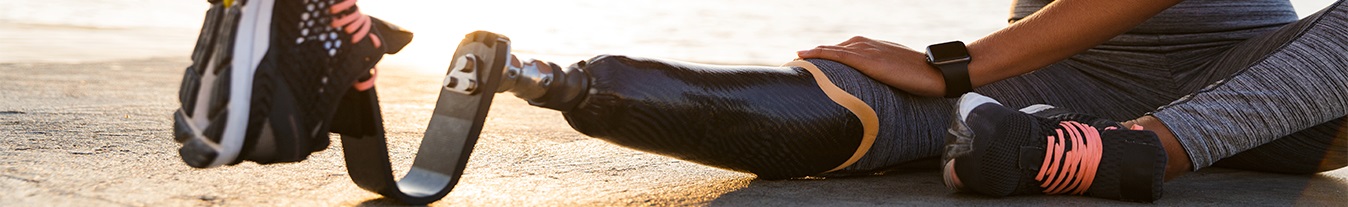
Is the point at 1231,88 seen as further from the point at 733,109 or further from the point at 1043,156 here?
the point at 733,109

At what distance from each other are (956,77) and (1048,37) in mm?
122

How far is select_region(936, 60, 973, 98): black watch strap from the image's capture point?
159 centimetres

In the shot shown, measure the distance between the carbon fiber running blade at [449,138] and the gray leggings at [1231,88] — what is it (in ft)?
2.49

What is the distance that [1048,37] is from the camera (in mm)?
1607

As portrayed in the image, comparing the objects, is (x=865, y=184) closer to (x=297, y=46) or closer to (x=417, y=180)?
(x=417, y=180)

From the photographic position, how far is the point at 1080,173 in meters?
1.48

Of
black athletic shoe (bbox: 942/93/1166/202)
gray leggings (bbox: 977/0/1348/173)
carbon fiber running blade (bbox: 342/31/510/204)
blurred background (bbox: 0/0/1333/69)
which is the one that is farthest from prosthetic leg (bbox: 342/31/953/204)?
blurred background (bbox: 0/0/1333/69)

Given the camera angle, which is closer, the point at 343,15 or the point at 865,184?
the point at 343,15

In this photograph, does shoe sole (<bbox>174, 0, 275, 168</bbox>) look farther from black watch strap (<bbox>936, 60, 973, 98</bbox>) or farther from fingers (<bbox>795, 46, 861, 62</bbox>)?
Answer: black watch strap (<bbox>936, 60, 973, 98</bbox>)

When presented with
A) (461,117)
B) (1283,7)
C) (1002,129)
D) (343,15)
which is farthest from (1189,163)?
(343,15)

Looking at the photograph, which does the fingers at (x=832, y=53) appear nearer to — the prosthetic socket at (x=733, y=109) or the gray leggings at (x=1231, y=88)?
the prosthetic socket at (x=733, y=109)

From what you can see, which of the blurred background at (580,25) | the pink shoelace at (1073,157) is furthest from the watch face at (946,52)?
the blurred background at (580,25)

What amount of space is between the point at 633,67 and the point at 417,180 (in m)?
0.24

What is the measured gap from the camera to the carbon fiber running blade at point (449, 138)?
4.00ft
